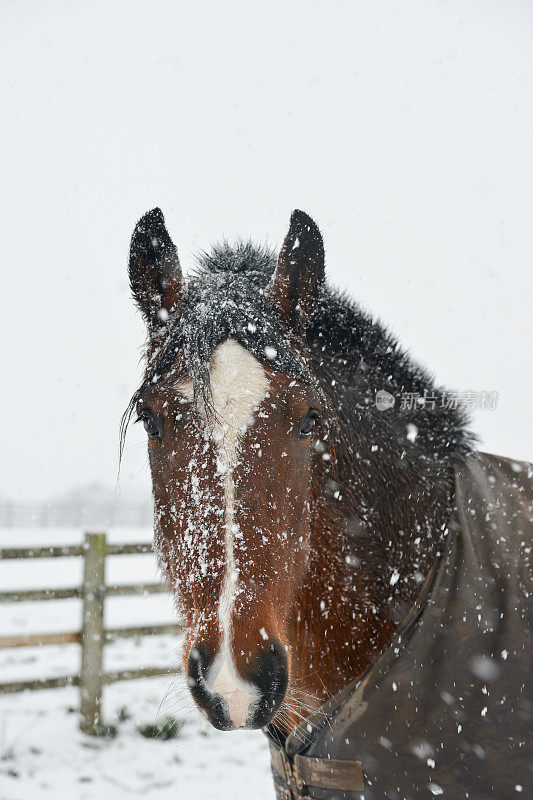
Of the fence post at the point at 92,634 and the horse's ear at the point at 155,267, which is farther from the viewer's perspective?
the fence post at the point at 92,634

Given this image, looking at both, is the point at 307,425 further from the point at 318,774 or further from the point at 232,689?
the point at 318,774

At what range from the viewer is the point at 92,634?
184 inches

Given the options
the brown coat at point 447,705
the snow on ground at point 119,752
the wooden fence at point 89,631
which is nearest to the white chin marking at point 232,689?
the brown coat at point 447,705

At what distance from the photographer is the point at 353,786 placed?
1.64 meters

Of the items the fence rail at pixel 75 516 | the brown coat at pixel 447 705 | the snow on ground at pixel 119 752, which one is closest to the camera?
the brown coat at pixel 447 705

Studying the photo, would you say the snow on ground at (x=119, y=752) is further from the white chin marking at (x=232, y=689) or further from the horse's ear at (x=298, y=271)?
the horse's ear at (x=298, y=271)

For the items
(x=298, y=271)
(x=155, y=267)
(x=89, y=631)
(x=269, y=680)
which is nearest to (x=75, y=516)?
(x=89, y=631)

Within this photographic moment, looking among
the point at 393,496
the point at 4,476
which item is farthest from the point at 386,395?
the point at 4,476

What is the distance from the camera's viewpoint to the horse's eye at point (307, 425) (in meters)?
1.67

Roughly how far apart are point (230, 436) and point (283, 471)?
0.70 feet

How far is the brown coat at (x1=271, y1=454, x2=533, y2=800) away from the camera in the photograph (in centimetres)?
154

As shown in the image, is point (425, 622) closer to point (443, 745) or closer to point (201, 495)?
point (443, 745)

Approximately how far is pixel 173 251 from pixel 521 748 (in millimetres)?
1993

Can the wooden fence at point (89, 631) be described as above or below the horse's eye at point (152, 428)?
below
